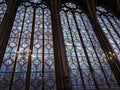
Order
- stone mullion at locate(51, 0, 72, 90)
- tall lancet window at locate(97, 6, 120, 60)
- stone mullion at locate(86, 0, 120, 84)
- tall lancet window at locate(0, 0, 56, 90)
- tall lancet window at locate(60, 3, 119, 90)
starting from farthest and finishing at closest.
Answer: tall lancet window at locate(97, 6, 120, 60) < stone mullion at locate(86, 0, 120, 84) < tall lancet window at locate(60, 3, 119, 90) < tall lancet window at locate(0, 0, 56, 90) < stone mullion at locate(51, 0, 72, 90)

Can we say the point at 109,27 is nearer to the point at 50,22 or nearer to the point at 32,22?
the point at 50,22

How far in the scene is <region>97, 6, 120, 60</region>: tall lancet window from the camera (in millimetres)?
10195

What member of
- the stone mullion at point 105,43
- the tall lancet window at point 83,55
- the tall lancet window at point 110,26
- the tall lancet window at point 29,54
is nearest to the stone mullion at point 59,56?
the tall lancet window at point 29,54

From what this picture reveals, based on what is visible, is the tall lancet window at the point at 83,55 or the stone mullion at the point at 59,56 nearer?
the stone mullion at the point at 59,56

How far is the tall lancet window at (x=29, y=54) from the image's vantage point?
24.8ft

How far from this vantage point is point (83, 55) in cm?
913

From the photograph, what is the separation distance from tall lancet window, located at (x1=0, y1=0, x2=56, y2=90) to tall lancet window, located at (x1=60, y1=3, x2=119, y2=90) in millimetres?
945

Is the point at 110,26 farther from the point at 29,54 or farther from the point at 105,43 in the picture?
the point at 29,54

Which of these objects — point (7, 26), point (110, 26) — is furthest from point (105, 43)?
point (7, 26)

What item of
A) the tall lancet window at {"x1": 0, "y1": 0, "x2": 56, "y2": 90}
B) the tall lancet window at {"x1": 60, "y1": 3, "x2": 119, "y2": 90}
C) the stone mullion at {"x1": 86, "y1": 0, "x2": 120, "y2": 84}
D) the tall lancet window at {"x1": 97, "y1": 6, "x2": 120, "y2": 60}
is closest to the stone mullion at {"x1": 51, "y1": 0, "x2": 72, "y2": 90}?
the tall lancet window at {"x1": 0, "y1": 0, "x2": 56, "y2": 90}

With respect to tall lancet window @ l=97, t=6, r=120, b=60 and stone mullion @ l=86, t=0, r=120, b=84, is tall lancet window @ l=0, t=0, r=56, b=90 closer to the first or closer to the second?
stone mullion @ l=86, t=0, r=120, b=84

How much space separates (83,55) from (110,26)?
140 inches

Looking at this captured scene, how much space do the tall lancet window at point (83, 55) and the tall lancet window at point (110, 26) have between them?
881 mm

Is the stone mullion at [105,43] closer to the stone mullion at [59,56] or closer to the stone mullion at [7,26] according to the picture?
the stone mullion at [59,56]
